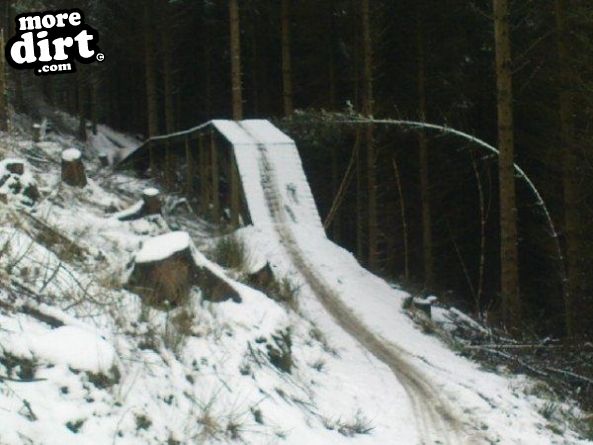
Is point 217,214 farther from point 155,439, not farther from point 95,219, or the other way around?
point 155,439

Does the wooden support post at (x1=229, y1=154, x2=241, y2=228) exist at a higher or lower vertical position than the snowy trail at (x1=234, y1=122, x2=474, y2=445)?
higher

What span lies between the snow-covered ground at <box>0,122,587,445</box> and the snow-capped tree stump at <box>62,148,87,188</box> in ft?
7.72

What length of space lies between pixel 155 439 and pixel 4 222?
2.82 metres

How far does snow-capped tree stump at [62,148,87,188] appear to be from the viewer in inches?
468

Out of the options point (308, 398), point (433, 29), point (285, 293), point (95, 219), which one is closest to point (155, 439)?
point (308, 398)

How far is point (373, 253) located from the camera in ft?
62.6

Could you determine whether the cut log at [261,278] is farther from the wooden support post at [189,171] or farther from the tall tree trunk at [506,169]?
the wooden support post at [189,171]

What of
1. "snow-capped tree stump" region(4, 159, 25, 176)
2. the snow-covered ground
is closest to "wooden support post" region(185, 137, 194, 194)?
the snow-covered ground

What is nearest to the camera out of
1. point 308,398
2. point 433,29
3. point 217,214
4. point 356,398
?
point 308,398

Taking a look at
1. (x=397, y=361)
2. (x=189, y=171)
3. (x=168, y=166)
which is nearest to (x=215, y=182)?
(x=189, y=171)

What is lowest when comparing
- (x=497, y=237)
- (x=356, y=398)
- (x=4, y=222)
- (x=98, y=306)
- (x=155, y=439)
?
(x=497, y=237)

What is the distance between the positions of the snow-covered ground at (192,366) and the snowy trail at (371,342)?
78 millimetres

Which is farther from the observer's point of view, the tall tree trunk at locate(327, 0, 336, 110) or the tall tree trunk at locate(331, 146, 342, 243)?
the tall tree trunk at locate(331, 146, 342, 243)

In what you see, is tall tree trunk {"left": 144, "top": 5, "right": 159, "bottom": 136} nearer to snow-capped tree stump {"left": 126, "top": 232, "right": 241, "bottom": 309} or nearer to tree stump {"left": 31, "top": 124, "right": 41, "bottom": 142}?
tree stump {"left": 31, "top": 124, "right": 41, "bottom": 142}
